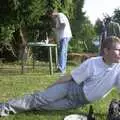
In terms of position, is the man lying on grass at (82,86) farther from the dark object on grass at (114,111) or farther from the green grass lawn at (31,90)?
the dark object on grass at (114,111)

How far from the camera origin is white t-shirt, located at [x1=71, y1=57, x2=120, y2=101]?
5.42m

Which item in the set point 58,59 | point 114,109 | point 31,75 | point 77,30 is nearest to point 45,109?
point 114,109

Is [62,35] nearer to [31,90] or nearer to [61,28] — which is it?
[61,28]

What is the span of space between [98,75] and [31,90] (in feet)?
7.45

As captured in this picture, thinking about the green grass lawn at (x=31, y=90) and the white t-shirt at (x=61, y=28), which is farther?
the white t-shirt at (x=61, y=28)

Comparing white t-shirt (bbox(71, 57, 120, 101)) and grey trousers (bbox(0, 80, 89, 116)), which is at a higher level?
white t-shirt (bbox(71, 57, 120, 101))

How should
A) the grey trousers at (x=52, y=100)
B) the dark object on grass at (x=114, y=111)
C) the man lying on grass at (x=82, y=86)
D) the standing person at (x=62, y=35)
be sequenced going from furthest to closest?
1. the standing person at (x=62, y=35)
2. the grey trousers at (x=52, y=100)
3. the man lying on grass at (x=82, y=86)
4. the dark object on grass at (x=114, y=111)

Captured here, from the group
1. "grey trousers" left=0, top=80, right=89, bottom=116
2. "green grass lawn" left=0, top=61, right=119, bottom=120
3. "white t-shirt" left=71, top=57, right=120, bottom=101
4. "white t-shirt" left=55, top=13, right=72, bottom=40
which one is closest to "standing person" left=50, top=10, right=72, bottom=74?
"white t-shirt" left=55, top=13, right=72, bottom=40

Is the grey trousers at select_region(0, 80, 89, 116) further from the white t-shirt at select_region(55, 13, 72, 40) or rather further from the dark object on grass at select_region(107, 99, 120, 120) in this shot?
the white t-shirt at select_region(55, 13, 72, 40)

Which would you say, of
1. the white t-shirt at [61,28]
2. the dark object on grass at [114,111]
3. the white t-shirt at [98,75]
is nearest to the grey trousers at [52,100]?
the white t-shirt at [98,75]

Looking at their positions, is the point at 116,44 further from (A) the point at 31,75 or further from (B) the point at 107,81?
A: (A) the point at 31,75

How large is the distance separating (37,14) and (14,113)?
6250mm

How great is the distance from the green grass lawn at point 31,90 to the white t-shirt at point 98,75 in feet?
1.17

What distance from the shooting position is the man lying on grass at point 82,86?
542cm
